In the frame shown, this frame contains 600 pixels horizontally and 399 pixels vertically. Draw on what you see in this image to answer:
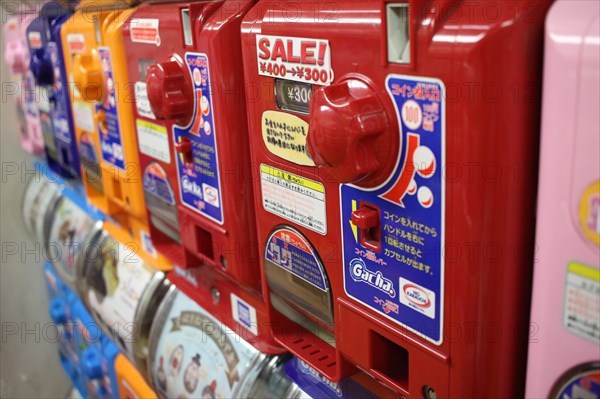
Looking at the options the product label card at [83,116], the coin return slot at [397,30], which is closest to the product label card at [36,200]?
the product label card at [83,116]

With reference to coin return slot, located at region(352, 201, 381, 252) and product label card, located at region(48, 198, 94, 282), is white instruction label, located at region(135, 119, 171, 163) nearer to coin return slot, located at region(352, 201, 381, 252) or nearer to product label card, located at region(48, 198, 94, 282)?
coin return slot, located at region(352, 201, 381, 252)

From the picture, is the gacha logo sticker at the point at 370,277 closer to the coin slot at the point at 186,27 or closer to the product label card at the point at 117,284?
the coin slot at the point at 186,27

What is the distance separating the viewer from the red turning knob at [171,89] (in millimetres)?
1148

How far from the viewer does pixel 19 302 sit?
2977 millimetres

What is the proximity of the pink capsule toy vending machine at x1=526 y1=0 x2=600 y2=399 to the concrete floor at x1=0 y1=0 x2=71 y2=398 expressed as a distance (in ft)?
8.87

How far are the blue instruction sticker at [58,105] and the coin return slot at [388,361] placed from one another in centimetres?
157

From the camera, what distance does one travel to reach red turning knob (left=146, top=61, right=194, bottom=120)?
1.15 metres

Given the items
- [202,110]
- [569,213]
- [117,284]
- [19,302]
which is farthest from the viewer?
[19,302]

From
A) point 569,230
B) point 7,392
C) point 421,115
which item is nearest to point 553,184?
point 569,230

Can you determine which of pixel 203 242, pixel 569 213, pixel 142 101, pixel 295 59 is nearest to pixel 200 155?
pixel 203 242

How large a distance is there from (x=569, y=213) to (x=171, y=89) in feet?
2.54

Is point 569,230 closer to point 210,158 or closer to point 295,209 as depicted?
point 295,209

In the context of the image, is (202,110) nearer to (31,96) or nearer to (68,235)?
(68,235)

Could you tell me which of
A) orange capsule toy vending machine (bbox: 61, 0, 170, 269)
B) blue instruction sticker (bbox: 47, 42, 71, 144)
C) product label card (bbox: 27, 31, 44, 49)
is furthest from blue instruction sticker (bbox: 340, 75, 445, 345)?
product label card (bbox: 27, 31, 44, 49)
